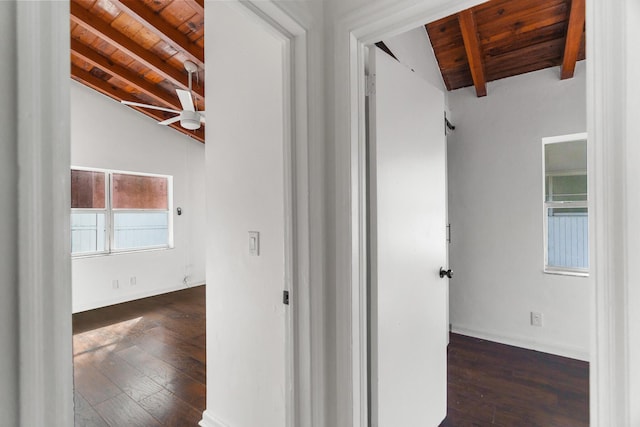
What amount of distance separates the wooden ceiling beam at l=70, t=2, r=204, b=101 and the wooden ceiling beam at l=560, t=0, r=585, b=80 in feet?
12.2

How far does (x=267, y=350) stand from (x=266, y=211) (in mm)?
664

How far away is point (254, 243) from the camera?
5.04 ft

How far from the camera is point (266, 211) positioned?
149 cm

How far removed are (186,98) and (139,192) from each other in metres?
2.49

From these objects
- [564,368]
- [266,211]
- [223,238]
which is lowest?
[564,368]

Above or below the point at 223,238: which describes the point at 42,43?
above

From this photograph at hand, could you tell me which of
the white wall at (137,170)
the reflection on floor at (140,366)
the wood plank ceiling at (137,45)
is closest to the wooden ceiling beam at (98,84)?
the wood plank ceiling at (137,45)

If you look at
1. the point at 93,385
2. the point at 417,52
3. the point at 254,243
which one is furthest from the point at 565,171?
the point at 93,385

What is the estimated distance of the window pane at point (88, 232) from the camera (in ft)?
14.0

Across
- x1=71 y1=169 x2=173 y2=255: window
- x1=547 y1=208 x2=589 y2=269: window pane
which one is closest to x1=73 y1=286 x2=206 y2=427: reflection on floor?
x1=71 y1=169 x2=173 y2=255: window

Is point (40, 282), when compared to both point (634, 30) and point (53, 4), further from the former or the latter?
point (634, 30)

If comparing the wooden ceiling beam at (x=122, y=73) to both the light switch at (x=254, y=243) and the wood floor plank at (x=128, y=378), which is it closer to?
the wood floor plank at (x=128, y=378)

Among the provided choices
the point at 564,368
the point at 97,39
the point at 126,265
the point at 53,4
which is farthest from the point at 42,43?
the point at 126,265

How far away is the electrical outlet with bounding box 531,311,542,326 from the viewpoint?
9.15 ft
